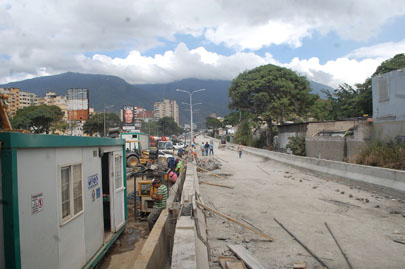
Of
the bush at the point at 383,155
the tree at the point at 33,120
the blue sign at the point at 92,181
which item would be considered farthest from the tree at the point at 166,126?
the blue sign at the point at 92,181

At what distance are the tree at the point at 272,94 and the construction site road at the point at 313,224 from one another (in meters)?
27.1

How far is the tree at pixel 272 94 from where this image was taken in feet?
132

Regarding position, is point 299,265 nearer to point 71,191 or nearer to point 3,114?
point 71,191

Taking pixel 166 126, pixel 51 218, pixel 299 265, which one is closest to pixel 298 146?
pixel 299 265

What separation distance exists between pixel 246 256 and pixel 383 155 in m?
10.7

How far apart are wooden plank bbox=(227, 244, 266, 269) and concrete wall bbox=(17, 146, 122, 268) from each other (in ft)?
9.12

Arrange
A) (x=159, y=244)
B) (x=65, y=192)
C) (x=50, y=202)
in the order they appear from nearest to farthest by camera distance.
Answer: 1. (x=50, y=202)
2. (x=65, y=192)
3. (x=159, y=244)

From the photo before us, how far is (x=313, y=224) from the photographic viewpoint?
812cm

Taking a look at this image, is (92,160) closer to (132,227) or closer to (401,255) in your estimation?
(132,227)

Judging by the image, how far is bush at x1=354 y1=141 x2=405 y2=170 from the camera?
12812mm

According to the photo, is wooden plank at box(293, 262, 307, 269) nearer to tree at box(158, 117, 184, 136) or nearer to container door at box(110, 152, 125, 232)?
container door at box(110, 152, 125, 232)

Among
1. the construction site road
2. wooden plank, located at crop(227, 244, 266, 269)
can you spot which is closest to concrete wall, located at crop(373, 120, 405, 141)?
the construction site road

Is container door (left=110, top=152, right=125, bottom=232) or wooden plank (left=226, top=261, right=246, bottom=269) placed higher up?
container door (left=110, top=152, right=125, bottom=232)

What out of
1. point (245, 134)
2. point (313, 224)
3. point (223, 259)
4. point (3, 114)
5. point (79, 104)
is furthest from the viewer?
point (79, 104)
